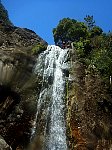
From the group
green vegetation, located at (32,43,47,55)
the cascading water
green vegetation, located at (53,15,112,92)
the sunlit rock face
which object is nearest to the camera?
the cascading water

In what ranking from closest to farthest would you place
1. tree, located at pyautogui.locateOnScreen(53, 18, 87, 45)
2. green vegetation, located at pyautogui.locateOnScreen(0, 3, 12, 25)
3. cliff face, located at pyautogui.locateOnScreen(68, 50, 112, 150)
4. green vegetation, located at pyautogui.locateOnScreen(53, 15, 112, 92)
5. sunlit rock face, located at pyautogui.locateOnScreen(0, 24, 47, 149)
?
1. cliff face, located at pyautogui.locateOnScreen(68, 50, 112, 150)
2. sunlit rock face, located at pyautogui.locateOnScreen(0, 24, 47, 149)
3. green vegetation, located at pyautogui.locateOnScreen(53, 15, 112, 92)
4. tree, located at pyautogui.locateOnScreen(53, 18, 87, 45)
5. green vegetation, located at pyautogui.locateOnScreen(0, 3, 12, 25)

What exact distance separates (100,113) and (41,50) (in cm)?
720

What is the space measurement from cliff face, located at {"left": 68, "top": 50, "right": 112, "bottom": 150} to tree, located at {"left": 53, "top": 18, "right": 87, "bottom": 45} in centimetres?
1186

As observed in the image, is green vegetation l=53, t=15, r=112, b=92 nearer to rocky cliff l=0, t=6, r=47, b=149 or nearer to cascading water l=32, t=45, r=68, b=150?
cascading water l=32, t=45, r=68, b=150

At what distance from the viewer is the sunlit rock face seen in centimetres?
1602

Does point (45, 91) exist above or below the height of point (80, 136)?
above

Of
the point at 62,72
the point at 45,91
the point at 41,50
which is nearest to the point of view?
the point at 45,91

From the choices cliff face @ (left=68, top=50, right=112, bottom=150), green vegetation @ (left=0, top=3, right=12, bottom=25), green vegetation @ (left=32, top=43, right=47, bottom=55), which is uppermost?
green vegetation @ (left=0, top=3, right=12, bottom=25)

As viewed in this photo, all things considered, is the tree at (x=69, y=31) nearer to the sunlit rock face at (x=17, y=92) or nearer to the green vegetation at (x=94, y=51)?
the green vegetation at (x=94, y=51)

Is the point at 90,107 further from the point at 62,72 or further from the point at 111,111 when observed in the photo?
the point at 62,72

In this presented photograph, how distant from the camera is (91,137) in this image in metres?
15.7

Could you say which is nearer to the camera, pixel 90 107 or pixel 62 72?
pixel 90 107

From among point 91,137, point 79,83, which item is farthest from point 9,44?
point 91,137

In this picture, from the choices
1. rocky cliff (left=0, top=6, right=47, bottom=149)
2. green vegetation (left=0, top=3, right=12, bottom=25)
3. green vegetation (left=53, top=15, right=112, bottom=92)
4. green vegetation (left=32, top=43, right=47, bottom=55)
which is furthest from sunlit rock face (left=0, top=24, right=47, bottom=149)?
green vegetation (left=0, top=3, right=12, bottom=25)
